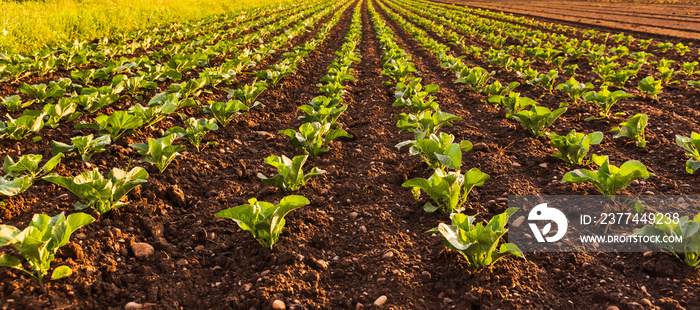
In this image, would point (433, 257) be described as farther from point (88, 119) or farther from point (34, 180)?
point (88, 119)

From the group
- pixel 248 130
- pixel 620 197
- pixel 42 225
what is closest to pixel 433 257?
pixel 620 197

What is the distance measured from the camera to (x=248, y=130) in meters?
4.66

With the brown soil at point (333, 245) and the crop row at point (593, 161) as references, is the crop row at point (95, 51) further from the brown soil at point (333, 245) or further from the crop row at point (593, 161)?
the crop row at point (593, 161)

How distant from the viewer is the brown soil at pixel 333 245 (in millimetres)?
2059

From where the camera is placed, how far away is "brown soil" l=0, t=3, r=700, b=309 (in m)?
2.06

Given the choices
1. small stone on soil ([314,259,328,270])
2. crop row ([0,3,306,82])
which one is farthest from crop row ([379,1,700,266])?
crop row ([0,3,306,82])

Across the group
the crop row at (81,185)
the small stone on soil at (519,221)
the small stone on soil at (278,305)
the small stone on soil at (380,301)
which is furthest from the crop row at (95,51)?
the small stone on soil at (519,221)

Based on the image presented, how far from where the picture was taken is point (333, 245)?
2.59 metres

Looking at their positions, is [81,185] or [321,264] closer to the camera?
[321,264]

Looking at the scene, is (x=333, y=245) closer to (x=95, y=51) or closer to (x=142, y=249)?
(x=142, y=249)

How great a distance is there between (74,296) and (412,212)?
2.12 m

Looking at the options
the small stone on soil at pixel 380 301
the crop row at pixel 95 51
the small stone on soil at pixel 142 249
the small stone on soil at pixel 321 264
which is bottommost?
the small stone on soil at pixel 321 264

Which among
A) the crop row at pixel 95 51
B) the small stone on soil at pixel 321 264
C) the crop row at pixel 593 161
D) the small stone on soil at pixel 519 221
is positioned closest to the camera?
the crop row at pixel 593 161

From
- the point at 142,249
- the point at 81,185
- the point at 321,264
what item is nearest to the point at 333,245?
the point at 321,264
